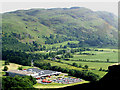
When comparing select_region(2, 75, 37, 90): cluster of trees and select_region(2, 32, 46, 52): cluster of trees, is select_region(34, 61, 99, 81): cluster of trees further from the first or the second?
select_region(2, 32, 46, 52): cluster of trees

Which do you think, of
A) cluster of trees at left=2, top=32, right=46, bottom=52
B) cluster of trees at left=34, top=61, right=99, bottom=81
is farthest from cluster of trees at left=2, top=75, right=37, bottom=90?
cluster of trees at left=2, top=32, right=46, bottom=52

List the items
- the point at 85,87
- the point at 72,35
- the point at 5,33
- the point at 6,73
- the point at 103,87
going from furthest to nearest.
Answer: the point at 72,35 < the point at 5,33 < the point at 6,73 < the point at 85,87 < the point at 103,87

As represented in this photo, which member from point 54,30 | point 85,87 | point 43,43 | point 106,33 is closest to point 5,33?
point 43,43

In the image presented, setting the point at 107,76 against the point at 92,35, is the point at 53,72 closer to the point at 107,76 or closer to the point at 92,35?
the point at 107,76

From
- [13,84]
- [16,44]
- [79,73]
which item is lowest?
[79,73]

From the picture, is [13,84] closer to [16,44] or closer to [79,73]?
→ [79,73]

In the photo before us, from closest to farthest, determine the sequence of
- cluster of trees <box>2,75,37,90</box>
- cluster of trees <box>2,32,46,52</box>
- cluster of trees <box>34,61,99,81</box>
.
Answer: cluster of trees <box>2,75,37,90</box> → cluster of trees <box>34,61,99,81</box> → cluster of trees <box>2,32,46,52</box>

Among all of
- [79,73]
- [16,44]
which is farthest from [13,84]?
[16,44]

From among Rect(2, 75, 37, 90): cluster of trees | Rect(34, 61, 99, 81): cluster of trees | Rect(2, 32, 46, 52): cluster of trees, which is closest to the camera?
Rect(2, 75, 37, 90): cluster of trees

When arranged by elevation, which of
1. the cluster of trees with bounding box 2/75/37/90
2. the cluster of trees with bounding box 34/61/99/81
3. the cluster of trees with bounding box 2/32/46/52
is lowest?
the cluster of trees with bounding box 34/61/99/81

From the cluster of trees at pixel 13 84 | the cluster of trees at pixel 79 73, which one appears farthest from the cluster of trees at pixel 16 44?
the cluster of trees at pixel 13 84

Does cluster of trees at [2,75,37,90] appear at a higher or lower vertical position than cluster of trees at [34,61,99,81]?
higher
